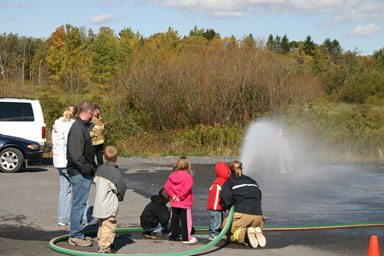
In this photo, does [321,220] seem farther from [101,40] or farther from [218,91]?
[101,40]

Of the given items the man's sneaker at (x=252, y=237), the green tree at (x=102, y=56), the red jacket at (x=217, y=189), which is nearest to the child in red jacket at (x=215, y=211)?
the red jacket at (x=217, y=189)

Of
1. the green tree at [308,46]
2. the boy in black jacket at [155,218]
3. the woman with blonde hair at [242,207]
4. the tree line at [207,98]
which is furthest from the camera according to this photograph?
the green tree at [308,46]

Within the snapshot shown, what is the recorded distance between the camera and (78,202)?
7.55 meters

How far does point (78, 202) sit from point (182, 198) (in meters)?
1.46

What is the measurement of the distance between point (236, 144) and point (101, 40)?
1878 inches

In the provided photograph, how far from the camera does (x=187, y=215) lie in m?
8.00

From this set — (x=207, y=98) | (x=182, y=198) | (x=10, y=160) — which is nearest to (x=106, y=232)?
(x=182, y=198)

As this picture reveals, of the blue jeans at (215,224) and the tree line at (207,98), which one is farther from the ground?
the tree line at (207,98)

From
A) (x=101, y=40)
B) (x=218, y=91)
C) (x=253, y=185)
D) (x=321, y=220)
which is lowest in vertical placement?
(x=321, y=220)

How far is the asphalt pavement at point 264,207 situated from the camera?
7.76 meters

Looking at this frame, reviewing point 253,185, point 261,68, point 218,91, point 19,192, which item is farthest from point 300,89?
point 253,185

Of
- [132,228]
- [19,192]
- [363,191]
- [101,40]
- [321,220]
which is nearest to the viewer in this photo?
[132,228]

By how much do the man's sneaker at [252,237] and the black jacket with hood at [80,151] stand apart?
7.55 feet

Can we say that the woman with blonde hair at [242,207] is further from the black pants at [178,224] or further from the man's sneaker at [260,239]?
the black pants at [178,224]
